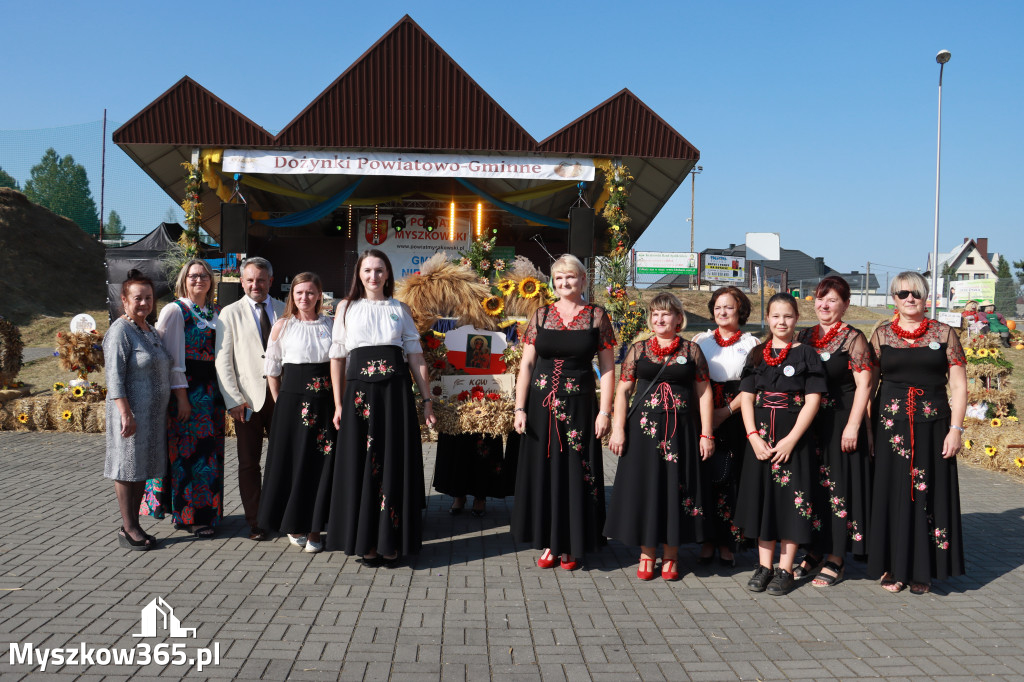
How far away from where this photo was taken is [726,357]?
4441 millimetres

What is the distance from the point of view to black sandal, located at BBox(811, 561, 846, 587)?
423cm

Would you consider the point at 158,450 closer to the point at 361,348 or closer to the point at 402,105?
the point at 361,348

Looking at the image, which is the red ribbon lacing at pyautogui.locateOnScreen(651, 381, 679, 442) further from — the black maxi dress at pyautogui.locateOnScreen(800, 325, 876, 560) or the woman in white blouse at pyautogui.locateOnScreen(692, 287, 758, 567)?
the black maxi dress at pyautogui.locateOnScreen(800, 325, 876, 560)

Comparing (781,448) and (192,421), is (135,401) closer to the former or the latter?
(192,421)

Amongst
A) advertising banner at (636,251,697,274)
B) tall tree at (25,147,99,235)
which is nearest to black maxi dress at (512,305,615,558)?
advertising banner at (636,251,697,274)

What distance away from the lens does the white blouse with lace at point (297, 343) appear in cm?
454

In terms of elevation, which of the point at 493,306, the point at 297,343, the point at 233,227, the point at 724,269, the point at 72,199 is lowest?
the point at 297,343

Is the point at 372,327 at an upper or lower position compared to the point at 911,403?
upper

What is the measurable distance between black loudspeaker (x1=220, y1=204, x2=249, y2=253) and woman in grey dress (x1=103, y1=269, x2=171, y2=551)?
690 cm

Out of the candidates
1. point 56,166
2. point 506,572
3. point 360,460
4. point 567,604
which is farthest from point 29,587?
point 56,166

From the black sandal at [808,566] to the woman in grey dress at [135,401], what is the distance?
13.2 feet

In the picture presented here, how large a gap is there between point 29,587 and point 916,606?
15.9 ft

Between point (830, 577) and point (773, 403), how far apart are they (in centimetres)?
111

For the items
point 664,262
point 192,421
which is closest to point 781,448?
point 192,421
